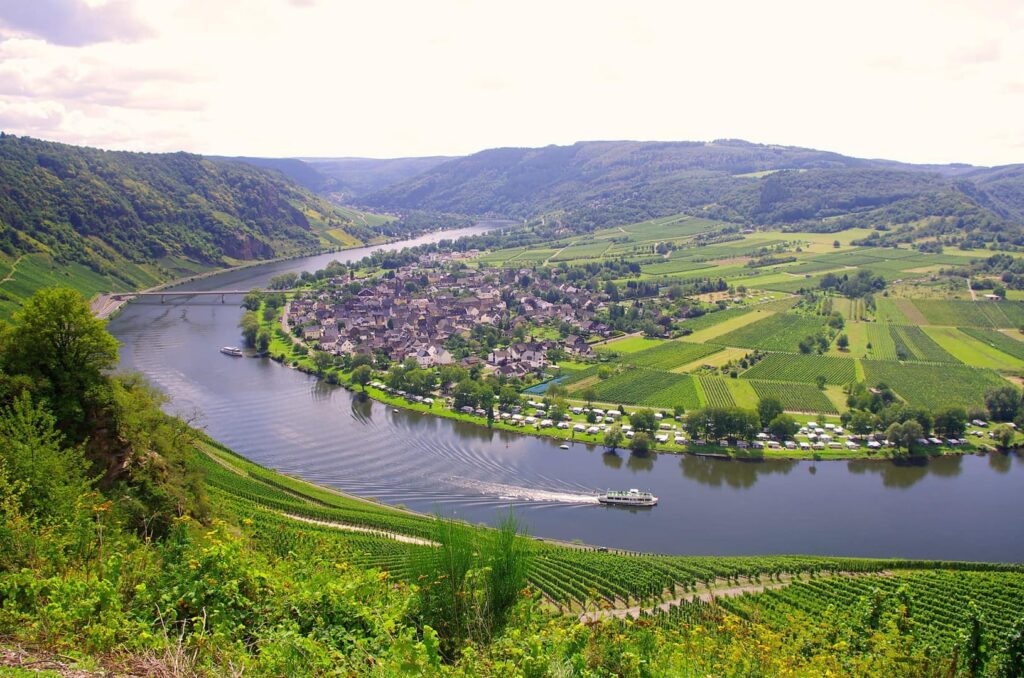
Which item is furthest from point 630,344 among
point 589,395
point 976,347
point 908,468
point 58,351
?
point 58,351

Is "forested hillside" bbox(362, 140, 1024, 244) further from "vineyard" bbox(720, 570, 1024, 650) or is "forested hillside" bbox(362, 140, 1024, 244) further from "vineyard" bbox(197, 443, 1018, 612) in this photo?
"vineyard" bbox(197, 443, 1018, 612)

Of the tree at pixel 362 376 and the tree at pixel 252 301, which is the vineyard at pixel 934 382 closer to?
the tree at pixel 362 376

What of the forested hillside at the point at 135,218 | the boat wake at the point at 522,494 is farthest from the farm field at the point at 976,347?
the forested hillside at the point at 135,218

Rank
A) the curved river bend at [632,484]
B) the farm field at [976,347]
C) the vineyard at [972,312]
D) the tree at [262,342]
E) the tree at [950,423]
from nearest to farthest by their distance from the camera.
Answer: the curved river bend at [632,484], the tree at [950,423], the farm field at [976,347], the tree at [262,342], the vineyard at [972,312]

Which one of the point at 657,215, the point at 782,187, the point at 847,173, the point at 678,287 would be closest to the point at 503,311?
the point at 678,287

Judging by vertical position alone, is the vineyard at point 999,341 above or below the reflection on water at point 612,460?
above

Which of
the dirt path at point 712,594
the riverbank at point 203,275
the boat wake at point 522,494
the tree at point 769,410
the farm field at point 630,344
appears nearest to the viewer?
the dirt path at point 712,594
